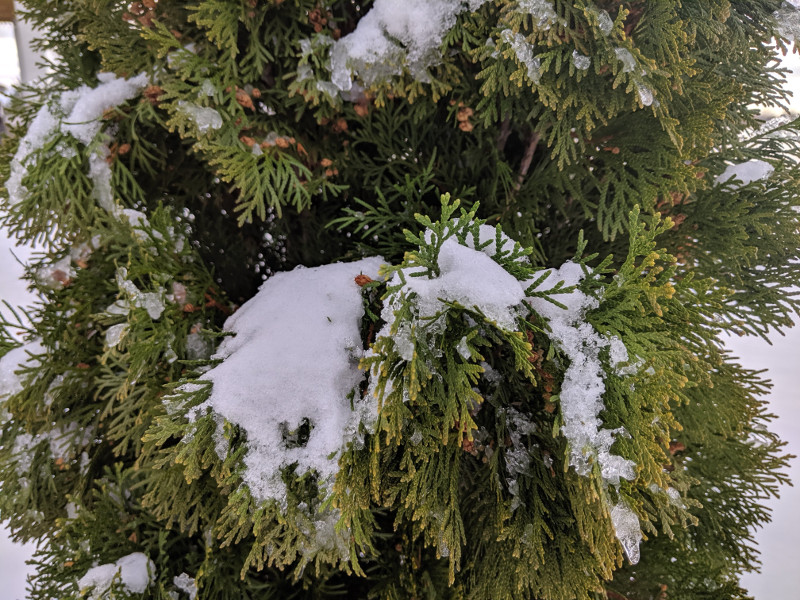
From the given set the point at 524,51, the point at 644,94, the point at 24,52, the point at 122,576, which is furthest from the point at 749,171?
the point at 24,52

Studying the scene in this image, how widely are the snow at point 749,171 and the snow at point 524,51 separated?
66cm

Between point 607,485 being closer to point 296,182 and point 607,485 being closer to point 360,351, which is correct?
point 360,351

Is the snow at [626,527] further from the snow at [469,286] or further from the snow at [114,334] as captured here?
the snow at [114,334]

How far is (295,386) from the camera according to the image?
1026 mm

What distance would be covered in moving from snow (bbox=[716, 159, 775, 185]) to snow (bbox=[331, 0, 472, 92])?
0.84m

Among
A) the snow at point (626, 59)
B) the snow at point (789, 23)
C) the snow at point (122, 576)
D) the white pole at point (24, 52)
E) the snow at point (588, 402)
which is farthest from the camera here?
the white pole at point (24, 52)

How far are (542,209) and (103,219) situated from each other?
1.17 metres

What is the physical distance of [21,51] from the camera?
10.9ft

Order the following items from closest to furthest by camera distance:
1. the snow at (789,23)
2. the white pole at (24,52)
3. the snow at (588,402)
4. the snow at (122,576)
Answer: the snow at (588,402)
the snow at (789,23)
the snow at (122,576)
the white pole at (24,52)

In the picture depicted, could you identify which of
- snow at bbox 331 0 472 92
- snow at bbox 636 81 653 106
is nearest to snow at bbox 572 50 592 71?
snow at bbox 636 81 653 106

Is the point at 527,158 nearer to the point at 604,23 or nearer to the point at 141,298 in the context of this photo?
the point at 604,23

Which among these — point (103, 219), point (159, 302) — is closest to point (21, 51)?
point (103, 219)

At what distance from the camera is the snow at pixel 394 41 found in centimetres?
111

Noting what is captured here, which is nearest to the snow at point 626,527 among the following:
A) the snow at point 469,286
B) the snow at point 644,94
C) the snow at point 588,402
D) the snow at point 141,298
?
the snow at point 588,402
